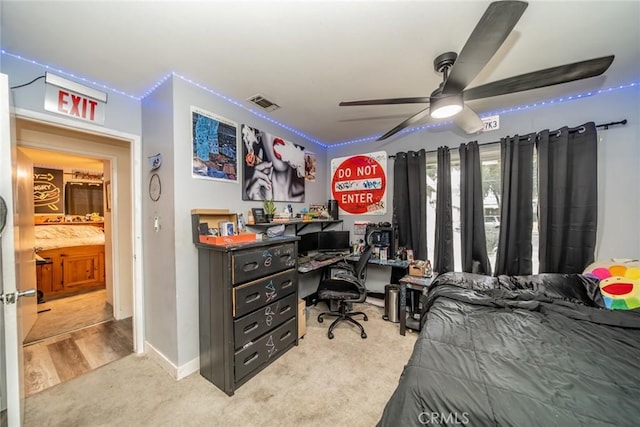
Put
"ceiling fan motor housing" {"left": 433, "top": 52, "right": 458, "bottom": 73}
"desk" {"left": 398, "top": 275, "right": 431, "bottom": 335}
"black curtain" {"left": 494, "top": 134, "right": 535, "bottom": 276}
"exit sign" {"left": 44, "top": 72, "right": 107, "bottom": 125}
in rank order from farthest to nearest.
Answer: "desk" {"left": 398, "top": 275, "right": 431, "bottom": 335} < "black curtain" {"left": 494, "top": 134, "right": 535, "bottom": 276} < "exit sign" {"left": 44, "top": 72, "right": 107, "bottom": 125} < "ceiling fan motor housing" {"left": 433, "top": 52, "right": 458, "bottom": 73}

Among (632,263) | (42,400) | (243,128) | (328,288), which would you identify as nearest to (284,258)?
(328,288)

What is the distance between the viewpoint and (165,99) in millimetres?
2010

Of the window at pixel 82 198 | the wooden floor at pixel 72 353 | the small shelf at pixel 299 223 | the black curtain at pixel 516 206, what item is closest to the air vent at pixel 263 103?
the small shelf at pixel 299 223

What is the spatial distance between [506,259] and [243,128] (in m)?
3.25

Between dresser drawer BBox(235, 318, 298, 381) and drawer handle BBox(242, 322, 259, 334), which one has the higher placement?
drawer handle BBox(242, 322, 259, 334)

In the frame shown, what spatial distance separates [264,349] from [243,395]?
1.15 feet

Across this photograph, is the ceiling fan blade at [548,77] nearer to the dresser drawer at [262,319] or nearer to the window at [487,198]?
the window at [487,198]

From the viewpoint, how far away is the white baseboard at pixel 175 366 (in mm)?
1960

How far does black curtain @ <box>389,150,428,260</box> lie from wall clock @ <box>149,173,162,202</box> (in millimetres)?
2812

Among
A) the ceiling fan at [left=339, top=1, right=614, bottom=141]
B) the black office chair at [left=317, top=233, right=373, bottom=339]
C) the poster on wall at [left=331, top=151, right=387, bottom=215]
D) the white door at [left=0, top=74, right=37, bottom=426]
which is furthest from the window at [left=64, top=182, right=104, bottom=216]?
the ceiling fan at [left=339, top=1, right=614, bottom=141]

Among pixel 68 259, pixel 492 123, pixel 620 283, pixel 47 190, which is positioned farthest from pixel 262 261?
pixel 47 190

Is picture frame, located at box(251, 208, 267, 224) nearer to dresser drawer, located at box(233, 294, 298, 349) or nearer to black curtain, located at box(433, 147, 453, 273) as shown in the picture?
dresser drawer, located at box(233, 294, 298, 349)

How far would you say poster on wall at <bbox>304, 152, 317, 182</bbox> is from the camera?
11.5 feet

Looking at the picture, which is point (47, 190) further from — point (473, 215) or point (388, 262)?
point (473, 215)
